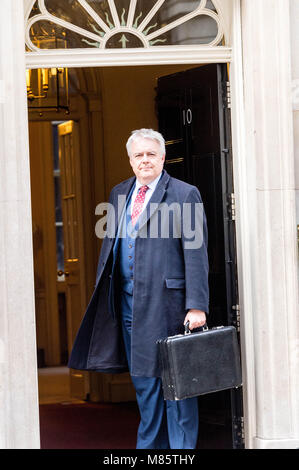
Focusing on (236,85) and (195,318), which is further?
(236,85)

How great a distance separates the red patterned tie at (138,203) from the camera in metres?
5.39

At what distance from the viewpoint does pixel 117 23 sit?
5.59m

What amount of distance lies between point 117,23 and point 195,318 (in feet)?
6.39

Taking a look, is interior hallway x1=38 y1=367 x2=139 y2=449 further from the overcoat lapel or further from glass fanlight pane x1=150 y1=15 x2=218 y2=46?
glass fanlight pane x1=150 y1=15 x2=218 y2=46

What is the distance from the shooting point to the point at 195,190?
17.6 feet

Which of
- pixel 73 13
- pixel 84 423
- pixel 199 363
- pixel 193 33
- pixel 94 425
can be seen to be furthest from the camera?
pixel 84 423

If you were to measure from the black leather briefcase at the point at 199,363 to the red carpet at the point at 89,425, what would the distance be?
1.46m

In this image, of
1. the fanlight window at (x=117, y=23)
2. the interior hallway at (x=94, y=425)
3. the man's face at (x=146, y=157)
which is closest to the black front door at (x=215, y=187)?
the interior hallway at (x=94, y=425)

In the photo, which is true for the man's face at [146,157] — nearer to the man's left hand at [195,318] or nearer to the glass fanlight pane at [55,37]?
the glass fanlight pane at [55,37]

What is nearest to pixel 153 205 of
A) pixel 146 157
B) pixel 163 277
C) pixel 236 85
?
pixel 146 157

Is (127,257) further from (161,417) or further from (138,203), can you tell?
(161,417)

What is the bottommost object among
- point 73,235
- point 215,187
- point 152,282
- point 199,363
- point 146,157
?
point 199,363

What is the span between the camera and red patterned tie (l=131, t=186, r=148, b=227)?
5.39 m
